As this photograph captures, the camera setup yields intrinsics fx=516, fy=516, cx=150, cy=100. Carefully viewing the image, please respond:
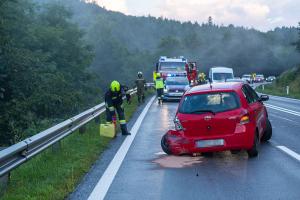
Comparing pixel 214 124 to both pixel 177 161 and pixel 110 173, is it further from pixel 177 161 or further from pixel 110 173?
pixel 110 173

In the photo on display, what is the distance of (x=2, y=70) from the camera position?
2342cm

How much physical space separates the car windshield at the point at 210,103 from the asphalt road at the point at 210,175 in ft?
3.09

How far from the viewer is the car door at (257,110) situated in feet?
34.1

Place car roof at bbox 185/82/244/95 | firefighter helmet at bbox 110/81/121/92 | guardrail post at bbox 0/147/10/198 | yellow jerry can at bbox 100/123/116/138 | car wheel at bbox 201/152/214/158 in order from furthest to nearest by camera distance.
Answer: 1. firefighter helmet at bbox 110/81/121/92
2. yellow jerry can at bbox 100/123/116/138
3. car roof at bbox 185/82/244/95
4. car wheel at bbox 201/152/214/158
5. guardrail post at bbox 0/147/10/198

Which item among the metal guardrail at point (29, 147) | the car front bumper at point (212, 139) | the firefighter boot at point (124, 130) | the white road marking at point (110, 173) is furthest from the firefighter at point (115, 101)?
the car front bumper at point (212, 139)

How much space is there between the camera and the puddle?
30.6 ft

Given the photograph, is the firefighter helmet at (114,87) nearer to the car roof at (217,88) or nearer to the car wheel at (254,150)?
the car roof at (217,88)

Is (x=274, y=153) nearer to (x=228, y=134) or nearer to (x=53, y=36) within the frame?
(x=228, y=134)

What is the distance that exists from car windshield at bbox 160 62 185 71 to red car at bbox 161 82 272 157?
93.7 ft

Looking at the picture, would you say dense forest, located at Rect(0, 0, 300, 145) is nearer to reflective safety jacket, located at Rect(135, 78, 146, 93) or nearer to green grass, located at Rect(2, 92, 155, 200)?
reflective safety jacket, located at Rect(135, 78, 146, 93)

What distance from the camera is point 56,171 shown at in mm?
8609

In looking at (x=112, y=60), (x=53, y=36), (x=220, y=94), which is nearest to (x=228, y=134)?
(x=220, y=94)

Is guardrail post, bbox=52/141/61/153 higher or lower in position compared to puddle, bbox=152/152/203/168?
higher

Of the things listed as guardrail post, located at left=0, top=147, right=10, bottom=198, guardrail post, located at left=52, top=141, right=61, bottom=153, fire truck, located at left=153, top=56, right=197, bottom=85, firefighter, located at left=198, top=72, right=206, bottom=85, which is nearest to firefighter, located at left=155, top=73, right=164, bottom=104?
fire truck, located at left=153, top=56, right=197, bottom=85
